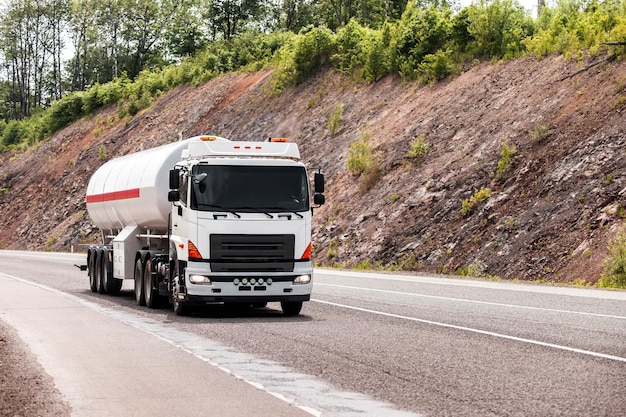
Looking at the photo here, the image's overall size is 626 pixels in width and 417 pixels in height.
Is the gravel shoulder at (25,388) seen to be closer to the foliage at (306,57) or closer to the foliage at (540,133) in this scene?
the foliage at (540,133)

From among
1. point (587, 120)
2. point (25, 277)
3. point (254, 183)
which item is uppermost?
point (587, 120)

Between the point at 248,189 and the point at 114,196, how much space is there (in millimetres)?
7438

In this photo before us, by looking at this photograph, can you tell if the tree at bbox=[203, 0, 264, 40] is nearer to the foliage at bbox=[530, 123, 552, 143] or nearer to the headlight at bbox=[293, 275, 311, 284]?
the foliage at bbox=[530, 123, 552, 143]

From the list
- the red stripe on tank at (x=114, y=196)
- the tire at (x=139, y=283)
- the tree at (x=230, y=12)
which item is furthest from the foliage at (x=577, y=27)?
the tree at (x=230, y=12)

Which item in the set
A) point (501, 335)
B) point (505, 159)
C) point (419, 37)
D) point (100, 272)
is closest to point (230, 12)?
point (419, 37)

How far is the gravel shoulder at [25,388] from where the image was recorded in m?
8.30

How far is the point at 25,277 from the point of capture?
30.1 meters

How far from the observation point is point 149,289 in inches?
762

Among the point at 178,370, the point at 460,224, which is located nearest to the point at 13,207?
the point at 460,224

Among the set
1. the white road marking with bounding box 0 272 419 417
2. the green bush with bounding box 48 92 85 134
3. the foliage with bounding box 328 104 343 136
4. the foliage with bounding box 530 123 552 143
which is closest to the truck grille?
the white road marking with bounding box 0 272 419 417

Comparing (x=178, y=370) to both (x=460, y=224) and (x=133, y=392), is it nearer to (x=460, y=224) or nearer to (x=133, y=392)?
(x=133, y=392)

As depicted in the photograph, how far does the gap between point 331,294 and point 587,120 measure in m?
13.9

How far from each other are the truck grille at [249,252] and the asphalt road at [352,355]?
94cm

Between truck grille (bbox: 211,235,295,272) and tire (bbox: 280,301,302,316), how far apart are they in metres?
0.92
